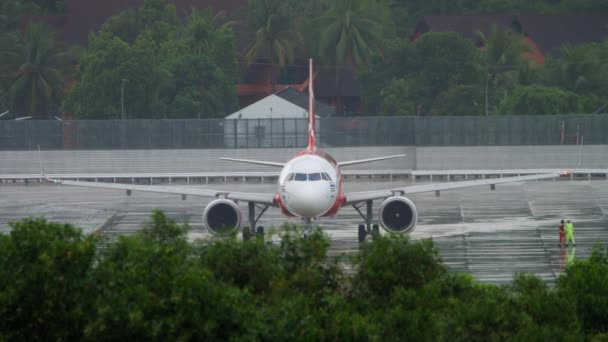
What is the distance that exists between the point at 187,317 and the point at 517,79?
8989 centimetres

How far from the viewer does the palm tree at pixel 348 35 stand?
357 feet

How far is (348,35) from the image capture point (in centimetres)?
10938

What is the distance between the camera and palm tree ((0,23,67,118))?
10104 centimetres

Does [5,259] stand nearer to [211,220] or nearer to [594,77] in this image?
[211,220]

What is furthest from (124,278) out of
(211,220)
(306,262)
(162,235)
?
(211,220)

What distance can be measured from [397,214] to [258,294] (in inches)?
769

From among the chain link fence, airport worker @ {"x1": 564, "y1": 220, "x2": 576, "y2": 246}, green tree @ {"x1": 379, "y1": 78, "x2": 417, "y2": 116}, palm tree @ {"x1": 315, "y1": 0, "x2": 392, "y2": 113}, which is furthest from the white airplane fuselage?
palm tree @ {"x1": 315, "y1": 0, "x2": 392, "y2": 113}

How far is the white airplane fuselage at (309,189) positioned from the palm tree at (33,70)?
67517 millimetres

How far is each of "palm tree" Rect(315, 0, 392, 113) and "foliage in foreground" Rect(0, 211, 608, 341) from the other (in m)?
90.1

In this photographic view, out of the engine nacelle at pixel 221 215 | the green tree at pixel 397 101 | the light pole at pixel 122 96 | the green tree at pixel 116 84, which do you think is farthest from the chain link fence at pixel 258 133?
the engine nacelle at pixel 221 215

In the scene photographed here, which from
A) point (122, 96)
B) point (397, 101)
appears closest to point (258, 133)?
point (122, 96)

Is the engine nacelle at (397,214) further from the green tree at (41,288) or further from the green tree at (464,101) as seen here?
the green tree at (464,101)

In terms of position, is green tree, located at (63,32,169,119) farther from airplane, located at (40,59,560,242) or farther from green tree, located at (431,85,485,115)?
airplane, located at (40,59,560,242)

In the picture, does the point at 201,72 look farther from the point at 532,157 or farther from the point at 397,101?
the point at 532,157
